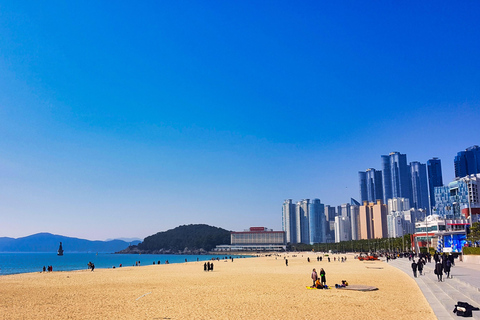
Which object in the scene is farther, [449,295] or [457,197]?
[457,197]

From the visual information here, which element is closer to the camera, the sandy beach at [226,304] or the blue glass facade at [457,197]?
the sandy beach at [226,304]

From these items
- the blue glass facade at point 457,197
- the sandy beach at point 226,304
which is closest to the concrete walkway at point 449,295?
the sandy beach at point 226,304

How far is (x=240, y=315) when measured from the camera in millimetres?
16797

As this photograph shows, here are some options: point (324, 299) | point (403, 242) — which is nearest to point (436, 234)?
point (403, 242)

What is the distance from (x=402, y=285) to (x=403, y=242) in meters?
98.9

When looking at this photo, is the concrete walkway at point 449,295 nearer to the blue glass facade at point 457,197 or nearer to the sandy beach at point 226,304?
the sandy beach at point 226,304

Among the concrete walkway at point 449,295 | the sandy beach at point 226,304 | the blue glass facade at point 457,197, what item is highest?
the blue glass facade at point 457,197

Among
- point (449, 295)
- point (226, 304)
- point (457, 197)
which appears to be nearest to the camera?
point (449, 295)

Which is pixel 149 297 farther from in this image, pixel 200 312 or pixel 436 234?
pixel 436 234

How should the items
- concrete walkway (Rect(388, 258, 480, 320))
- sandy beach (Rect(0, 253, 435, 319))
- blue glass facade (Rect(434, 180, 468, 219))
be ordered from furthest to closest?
1. blue glass facade (Rect(434, 180, 468, 219))
2. sandy beach (Rect(0, 253, 435, 319))
3. concrete walkway (Rect(388, 258, 480, 320))

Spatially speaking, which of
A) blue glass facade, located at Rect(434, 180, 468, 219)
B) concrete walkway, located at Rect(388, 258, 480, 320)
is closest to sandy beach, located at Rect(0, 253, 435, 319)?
concrete walkway, located at Rect(388, 258, 480, 320)

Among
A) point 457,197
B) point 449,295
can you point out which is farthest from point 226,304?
point 457,197

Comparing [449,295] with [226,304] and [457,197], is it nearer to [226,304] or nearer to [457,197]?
[226,304]

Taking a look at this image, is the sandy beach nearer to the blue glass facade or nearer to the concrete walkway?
the concrete walkway
